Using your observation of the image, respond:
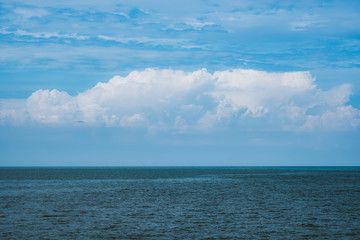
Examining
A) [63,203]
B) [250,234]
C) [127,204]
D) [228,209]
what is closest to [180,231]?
[250,234]

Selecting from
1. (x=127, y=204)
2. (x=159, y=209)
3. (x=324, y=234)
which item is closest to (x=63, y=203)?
(x=127, y=204)

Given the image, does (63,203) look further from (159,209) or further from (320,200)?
(320,200)

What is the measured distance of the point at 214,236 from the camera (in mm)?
31125

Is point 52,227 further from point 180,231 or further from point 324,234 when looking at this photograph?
point 324,234

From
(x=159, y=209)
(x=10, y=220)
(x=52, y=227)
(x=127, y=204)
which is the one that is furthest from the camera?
(x=127, y=204)

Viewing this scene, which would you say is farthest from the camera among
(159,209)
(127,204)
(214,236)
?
(127,204)

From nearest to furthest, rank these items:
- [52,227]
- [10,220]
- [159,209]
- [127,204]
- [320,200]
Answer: [52,227] < [10,220] < [159,209] < [127,204] < [320,200]

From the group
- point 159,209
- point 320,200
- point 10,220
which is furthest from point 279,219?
point 10,220

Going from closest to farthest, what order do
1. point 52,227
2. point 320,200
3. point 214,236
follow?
point 214,236
point 52,227
point 320,200

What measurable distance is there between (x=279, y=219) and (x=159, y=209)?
45.6 feet

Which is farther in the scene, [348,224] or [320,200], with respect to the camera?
[320,200]

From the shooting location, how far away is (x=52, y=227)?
112ft

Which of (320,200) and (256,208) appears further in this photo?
(320,200)

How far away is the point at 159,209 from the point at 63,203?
1371 centimetres
